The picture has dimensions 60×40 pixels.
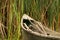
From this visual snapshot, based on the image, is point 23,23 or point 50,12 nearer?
point 23,23

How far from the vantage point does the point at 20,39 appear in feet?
8.98

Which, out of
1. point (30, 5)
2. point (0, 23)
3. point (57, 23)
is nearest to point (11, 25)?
point (0, 23)

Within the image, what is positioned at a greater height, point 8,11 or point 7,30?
point 8,11

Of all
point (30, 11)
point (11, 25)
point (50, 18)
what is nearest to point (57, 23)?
point (50, 18)

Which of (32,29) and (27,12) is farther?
(27,12)

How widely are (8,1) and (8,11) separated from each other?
0.12 metres

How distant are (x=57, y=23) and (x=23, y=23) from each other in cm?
67

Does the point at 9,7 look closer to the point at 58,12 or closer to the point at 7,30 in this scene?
the point at 7,30

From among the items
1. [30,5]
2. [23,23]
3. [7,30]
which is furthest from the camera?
[7,30]

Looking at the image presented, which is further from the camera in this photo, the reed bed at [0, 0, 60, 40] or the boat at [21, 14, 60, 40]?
→ the reed bed at [0, 0, 60, 40]

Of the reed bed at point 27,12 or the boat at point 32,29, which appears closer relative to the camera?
the boat at point 32,29

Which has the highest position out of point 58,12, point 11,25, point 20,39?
point 58,12

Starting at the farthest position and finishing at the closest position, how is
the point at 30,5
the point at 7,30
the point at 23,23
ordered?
the point at 7,30 < the point at 30,5 < the point at 23,23

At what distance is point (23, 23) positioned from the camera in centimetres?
216
